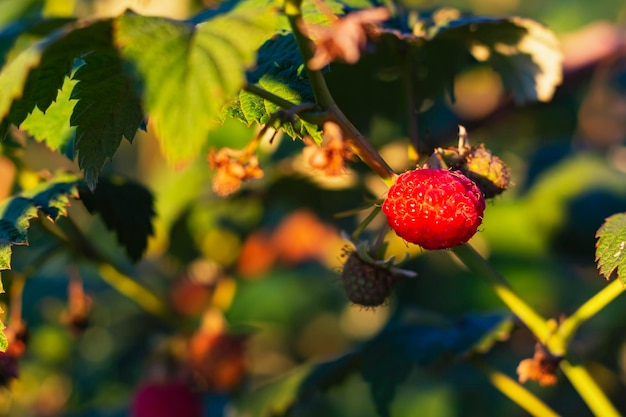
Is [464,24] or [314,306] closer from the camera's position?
[464,24]

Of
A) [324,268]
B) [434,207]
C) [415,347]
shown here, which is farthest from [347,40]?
[324,268]

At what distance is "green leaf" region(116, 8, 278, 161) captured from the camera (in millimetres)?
774

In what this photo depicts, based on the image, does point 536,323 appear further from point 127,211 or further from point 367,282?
point 127,211

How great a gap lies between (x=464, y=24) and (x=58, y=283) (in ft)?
5.78

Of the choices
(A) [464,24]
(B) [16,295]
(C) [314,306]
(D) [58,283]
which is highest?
(A) [464,24]

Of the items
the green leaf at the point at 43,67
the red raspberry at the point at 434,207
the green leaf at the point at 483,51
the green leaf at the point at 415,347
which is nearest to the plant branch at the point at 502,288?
the red raspberry at the point at 434,207

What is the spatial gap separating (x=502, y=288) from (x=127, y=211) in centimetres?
66

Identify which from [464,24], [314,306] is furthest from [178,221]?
[464,24]

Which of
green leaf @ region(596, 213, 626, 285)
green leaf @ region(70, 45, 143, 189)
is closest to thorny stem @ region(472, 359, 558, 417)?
green leaf @ region(596, 213, 626, 285)

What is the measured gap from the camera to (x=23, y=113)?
1027mm

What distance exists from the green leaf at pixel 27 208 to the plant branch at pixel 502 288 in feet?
1.83

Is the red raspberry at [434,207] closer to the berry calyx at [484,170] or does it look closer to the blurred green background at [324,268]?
the berry calyx at [484,170]

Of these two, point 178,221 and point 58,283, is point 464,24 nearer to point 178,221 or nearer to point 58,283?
point 178,221

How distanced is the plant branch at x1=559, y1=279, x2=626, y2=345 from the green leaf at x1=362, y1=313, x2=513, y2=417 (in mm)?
252
